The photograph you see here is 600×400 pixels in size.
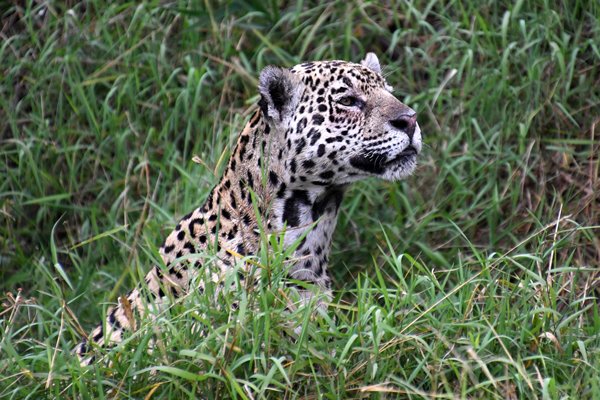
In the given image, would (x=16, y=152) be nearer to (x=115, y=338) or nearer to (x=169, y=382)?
(x=115, y=338)

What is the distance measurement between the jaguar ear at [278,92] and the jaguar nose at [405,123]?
503 mm

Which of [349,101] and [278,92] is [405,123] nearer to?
[349,101]

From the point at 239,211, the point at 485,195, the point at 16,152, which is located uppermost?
the point at 239,211

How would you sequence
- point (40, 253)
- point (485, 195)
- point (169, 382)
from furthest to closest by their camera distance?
point (40, 253), point (485, 195), point (169, 382)

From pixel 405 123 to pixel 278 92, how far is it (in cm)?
64

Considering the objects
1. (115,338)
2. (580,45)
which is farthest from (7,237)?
(580,45)

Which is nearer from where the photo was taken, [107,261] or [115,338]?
[115,338]

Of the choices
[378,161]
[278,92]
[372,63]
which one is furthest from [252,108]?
[378,161]

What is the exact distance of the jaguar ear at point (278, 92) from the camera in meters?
5.83

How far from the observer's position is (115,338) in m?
5.74

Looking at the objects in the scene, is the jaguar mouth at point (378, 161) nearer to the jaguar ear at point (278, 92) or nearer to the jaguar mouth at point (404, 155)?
the jaguar mouth at point (404, 155)

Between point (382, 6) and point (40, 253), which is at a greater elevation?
point (382, 6)

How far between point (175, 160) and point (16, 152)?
1184mm

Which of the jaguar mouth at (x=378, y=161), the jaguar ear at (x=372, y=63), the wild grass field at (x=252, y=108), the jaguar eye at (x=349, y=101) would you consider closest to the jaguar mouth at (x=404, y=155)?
the jaguar mouth at (x=378, y=161)
